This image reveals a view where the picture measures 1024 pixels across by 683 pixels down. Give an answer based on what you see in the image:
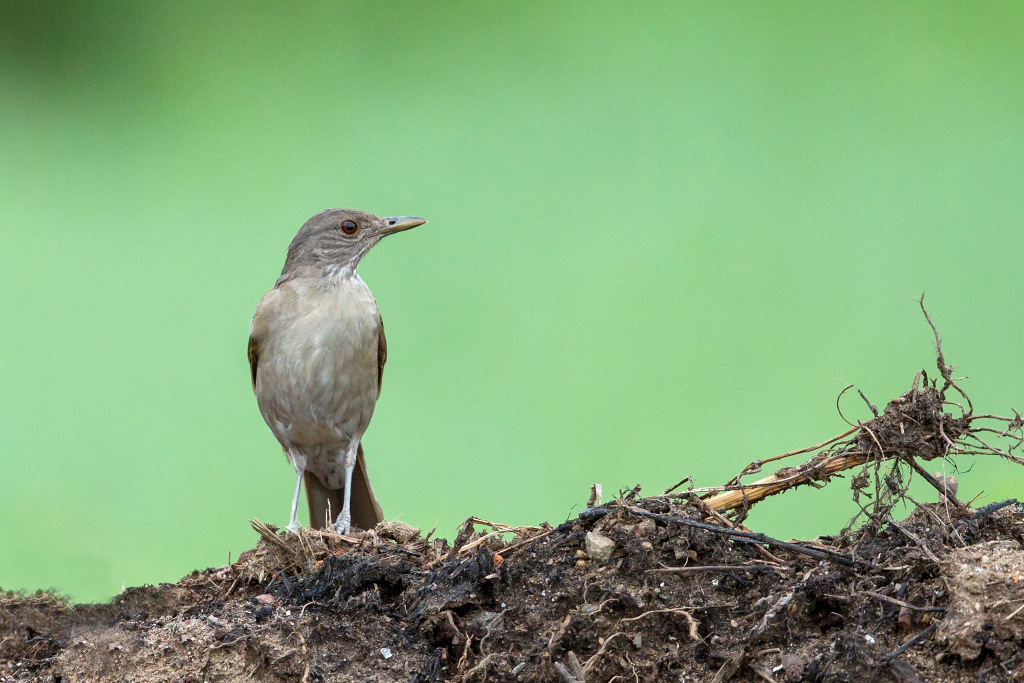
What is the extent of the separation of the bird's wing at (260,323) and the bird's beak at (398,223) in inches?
24.5

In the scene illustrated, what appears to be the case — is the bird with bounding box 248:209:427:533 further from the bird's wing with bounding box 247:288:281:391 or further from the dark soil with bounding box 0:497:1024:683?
the dark soil with bounding box 0:497:1024:683

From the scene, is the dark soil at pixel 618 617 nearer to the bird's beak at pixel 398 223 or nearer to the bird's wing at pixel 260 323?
the bird's wing at pixel 260 323

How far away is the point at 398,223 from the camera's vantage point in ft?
16.7

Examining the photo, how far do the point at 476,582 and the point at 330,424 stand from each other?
2.31 meters

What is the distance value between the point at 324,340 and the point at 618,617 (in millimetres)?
2598

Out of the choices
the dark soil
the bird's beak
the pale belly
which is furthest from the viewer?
the bird's beak

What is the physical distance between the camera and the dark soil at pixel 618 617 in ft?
8.05

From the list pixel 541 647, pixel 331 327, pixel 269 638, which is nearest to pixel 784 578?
Result: pixel 541 647

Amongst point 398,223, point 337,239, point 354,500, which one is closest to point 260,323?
point 337,239

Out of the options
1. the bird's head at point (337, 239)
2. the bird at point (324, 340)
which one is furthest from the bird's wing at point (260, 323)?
the bird's head at point (337, 239)

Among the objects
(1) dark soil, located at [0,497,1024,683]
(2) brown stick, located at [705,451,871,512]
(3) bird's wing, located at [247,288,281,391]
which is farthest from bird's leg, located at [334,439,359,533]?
(2) brown stick, located at [705,451,871,512]

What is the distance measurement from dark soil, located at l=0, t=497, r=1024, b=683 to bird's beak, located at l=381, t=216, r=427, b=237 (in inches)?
80.1

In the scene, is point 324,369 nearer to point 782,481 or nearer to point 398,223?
point 398,223

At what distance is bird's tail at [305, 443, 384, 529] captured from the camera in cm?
554
